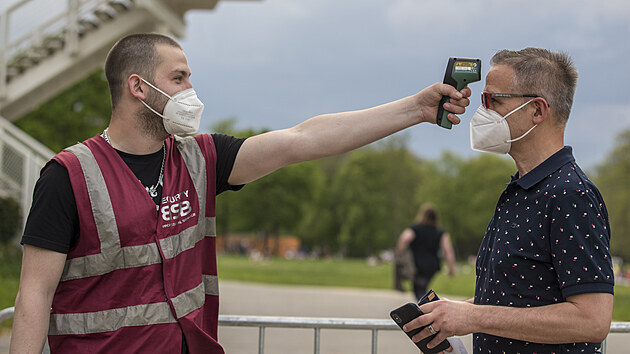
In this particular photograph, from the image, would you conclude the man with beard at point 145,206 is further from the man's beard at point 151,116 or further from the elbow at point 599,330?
the elbow at point 599,330

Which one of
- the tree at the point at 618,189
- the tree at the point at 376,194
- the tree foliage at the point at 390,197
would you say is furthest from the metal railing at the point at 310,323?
the tree at the point at 376,194

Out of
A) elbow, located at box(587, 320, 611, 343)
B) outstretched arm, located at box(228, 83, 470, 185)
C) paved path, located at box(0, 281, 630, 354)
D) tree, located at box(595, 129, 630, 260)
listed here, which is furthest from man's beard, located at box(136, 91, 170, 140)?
tree, located at box(595, 129, 630, 260)

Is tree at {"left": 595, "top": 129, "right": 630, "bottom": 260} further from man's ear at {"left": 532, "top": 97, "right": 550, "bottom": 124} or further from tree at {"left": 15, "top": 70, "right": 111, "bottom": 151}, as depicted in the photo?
man's ear at {"left": 532, "top": 97, "right": 550, "bottom": 124}

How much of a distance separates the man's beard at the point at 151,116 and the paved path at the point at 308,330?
14.4ft

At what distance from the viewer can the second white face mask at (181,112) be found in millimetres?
2881

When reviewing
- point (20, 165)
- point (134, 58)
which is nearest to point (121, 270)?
point (134, 58)

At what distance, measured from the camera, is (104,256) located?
2574mm

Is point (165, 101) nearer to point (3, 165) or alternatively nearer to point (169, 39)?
point (169, 39)

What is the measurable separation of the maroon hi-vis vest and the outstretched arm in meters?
0.42

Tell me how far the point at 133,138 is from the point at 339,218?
70.2 metres

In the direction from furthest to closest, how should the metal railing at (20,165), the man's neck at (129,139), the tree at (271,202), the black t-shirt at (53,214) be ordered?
the tree at (271,202) < the metal railing at (20,165) < the man's neck at (129,139) < the black t-shirt at (53,214)

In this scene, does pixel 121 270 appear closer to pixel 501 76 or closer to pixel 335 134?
pixel 335 134

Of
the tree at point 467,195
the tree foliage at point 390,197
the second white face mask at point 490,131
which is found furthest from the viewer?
the tree foliage at point 390,197

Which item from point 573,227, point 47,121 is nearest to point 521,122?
point 573,227
